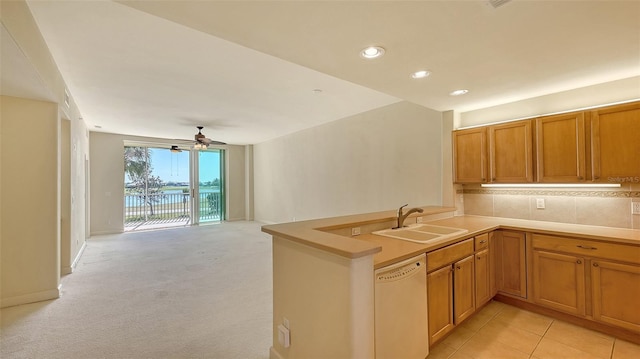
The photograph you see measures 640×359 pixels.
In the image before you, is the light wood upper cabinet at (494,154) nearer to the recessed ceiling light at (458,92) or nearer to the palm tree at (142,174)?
the recessed ceiling light at (458,92)

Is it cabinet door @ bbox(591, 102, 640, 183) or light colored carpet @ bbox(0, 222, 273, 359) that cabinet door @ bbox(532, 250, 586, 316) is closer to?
cabinet door @ bbox(591, 102, 640, 183)

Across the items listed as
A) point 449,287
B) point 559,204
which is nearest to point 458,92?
point 559,204

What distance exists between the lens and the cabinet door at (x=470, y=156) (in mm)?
3309

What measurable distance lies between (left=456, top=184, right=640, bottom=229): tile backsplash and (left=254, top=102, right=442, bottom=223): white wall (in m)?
0.48

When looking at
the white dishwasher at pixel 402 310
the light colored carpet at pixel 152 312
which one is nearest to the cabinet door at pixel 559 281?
the white dishwasher at pixel 402 310

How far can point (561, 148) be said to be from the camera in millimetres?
2727

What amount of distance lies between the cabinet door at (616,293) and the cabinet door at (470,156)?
1.35 meters

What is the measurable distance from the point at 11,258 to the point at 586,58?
5790mm

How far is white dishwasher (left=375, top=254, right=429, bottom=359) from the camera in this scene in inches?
61.1

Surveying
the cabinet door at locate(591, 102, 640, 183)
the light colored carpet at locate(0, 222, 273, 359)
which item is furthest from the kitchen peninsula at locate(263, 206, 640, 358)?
the light colored carpet at locate(0, 222, 273, 359)

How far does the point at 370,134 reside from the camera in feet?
15.9

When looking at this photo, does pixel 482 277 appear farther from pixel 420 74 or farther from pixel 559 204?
pixel 420 74

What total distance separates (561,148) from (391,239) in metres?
2.11

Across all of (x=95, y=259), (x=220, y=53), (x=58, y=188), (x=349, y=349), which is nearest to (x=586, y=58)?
(x=349, y=349)
